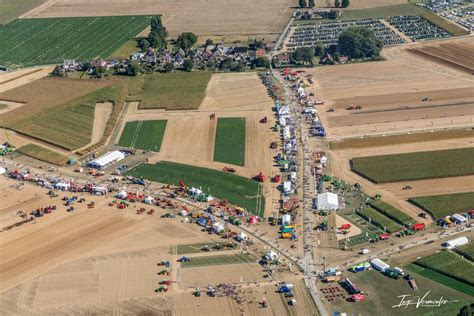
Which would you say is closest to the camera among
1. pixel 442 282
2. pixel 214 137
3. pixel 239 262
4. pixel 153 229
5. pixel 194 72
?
pixel 442 282

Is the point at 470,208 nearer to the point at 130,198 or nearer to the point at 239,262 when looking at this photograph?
the point at 239,262

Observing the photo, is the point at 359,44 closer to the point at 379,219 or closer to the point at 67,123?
the point at 67,123

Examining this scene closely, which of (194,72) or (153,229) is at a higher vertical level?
(194,72)

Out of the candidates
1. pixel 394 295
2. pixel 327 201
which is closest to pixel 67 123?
pixel 327 201

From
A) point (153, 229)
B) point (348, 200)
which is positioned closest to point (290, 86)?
point (348, 200)

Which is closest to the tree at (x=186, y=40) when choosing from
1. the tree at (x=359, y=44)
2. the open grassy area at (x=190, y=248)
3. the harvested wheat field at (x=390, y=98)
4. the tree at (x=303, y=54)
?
the tree at (x=303, y=54)

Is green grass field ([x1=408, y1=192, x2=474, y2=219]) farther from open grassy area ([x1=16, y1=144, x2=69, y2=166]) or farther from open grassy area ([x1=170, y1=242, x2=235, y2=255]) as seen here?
open grassy area ([x1=16, y1=144, x2=69, y2=166])
